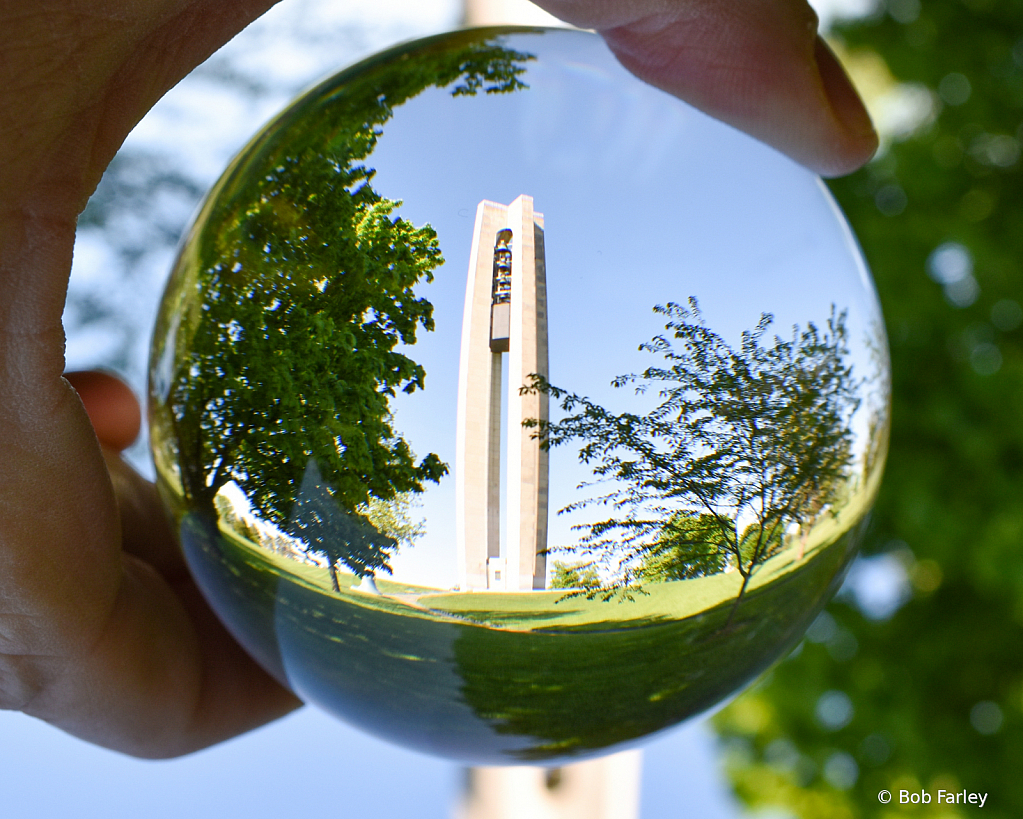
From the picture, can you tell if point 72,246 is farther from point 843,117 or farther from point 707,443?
point 843,117

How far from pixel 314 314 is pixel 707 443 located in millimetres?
251

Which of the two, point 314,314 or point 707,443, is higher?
point 314,314

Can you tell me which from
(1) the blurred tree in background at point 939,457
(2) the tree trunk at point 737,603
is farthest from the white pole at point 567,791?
(2) the tree trunk at point 737,603

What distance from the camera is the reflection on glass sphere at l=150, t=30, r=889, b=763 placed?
507 millimetres

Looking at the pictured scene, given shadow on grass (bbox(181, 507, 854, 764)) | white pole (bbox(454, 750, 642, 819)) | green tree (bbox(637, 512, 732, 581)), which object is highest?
green tree (bbox(637, 512, 732, 581))

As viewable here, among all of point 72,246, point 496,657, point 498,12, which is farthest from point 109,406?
point 498,12

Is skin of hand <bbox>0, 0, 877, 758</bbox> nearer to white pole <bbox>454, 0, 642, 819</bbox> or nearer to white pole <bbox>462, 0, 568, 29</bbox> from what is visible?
white pole <bbox>462, 0, 568, 29</bbox>

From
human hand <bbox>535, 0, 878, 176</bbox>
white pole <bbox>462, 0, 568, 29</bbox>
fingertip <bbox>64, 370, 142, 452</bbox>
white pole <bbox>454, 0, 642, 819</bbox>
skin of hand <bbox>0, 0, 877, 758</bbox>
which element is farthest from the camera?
white pole <bbox>454, 0, 642, 819</bbox>

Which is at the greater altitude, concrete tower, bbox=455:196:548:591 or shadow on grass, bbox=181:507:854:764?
concrete tower, bbox=455:196:548:591

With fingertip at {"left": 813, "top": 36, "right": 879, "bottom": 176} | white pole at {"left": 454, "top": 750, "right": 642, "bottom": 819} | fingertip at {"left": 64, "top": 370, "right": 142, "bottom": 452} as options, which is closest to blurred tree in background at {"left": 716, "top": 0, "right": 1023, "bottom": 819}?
white pole at {"left": 454, "top": 750, "right": 642, "bottom": 819}

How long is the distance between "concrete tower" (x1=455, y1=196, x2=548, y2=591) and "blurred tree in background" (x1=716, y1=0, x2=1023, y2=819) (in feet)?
5.55

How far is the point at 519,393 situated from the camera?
50 cm

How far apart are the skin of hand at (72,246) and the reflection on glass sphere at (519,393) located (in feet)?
0.17

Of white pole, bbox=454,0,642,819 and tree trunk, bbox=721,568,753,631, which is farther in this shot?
white pole, bbox=454,0,642,819
